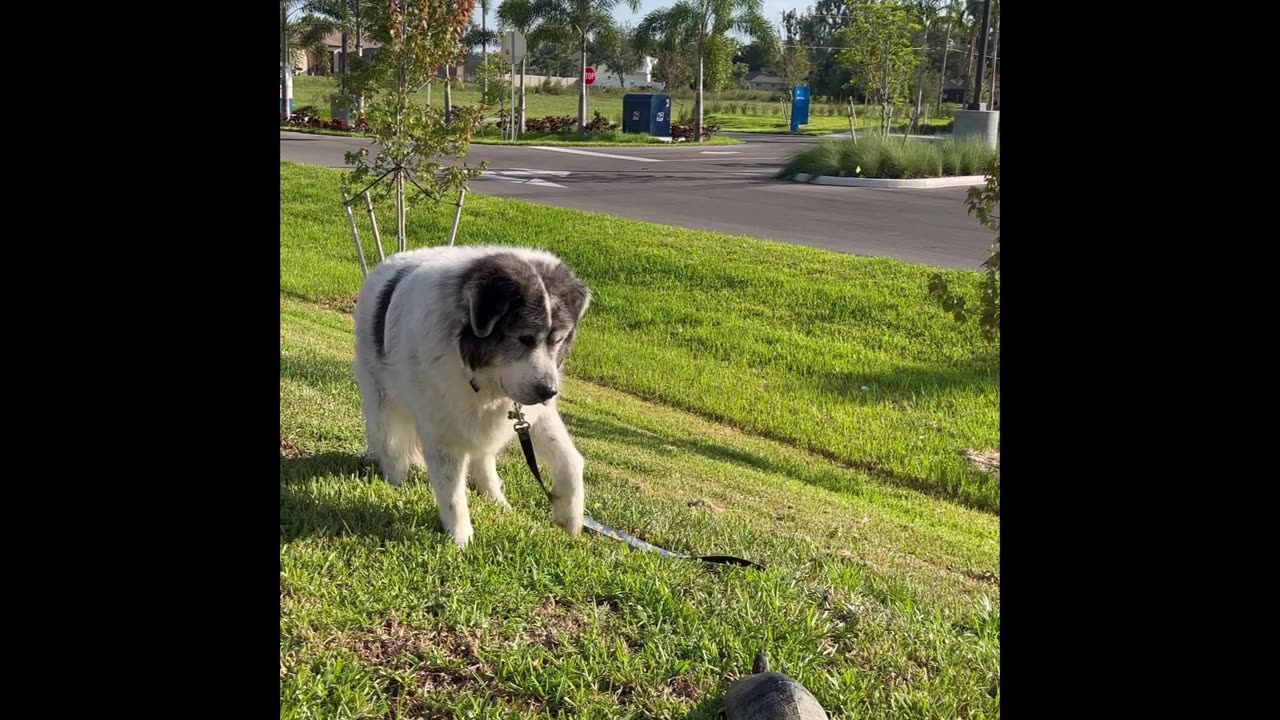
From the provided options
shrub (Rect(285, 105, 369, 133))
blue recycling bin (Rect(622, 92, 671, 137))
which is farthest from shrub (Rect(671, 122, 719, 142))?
shrub (Rect(285, 105, 369, 133))

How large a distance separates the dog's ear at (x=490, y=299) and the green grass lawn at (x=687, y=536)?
3.07 feet

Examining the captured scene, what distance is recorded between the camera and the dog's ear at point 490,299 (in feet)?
13.8

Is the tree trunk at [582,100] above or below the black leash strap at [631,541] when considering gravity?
above

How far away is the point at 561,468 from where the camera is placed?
4.80 meters

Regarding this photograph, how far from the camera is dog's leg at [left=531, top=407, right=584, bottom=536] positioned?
188 inches

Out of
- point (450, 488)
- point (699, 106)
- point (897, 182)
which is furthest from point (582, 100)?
point (450, 488)

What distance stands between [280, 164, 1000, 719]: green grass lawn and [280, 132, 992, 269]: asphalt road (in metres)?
3.34

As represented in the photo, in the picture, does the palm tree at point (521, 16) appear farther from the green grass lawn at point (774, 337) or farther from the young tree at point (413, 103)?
the young tree at point (413, 103)

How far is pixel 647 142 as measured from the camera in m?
41.9

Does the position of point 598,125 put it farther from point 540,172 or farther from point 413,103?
point 413,103

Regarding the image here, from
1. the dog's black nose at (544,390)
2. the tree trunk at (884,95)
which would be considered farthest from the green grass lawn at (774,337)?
the tree trunk at (884,95)

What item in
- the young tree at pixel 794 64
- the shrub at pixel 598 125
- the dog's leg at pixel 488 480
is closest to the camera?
the dog's leg at pixel 488 480
